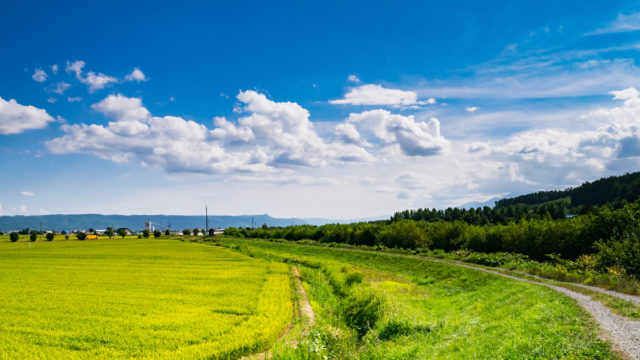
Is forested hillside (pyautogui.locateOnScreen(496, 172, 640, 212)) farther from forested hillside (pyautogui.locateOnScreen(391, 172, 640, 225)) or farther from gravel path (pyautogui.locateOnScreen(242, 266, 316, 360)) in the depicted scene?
gravel path (pyautogui.locateOnScreen(242, 266, 316, 360))

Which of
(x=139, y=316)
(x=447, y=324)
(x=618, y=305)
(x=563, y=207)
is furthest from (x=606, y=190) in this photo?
(x=139, y=316)

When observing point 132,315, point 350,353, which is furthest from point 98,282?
point 350,353

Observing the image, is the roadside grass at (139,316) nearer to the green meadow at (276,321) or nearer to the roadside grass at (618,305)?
the green meadow at (276,321)

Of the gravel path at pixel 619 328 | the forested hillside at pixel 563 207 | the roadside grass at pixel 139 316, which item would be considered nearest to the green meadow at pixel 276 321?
the roadside grass at pixel 139 316

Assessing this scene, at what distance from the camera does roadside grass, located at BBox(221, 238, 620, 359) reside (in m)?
11.6

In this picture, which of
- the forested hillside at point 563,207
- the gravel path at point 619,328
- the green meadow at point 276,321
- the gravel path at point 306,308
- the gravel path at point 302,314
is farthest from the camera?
the forested hillside at point 563,207

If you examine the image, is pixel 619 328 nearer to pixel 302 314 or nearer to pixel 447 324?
pixel 447 324

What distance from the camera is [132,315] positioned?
1898 centimetres

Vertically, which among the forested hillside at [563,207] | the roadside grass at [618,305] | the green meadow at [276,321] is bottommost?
the green meadow at [276,321]

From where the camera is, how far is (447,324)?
1736 cm

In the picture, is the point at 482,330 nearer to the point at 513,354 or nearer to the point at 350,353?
the point at 513,354

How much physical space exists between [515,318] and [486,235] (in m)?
43.3

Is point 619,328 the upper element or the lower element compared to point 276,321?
upper

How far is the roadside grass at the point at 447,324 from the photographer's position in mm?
11617
